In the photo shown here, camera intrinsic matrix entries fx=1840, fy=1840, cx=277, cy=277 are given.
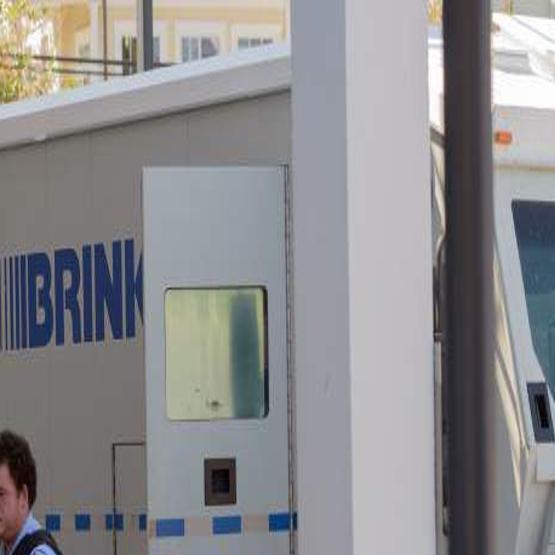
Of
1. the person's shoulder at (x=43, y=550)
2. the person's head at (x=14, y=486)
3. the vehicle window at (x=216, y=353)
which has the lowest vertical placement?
the person's shoulder at (x=43, y=550)

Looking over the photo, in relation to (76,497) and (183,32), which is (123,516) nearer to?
(76,497)

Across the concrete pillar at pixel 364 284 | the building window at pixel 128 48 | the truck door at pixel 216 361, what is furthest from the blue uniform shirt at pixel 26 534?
the building window at pixel 128 48

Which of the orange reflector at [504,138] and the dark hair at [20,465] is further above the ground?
the orange reflector at [504,138]

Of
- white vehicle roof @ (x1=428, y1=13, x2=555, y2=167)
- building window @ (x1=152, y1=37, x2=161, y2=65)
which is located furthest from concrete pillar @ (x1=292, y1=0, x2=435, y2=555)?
building window @ (x1=152, y1=37, x2=161, y2=65)

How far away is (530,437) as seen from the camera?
21.9 ft

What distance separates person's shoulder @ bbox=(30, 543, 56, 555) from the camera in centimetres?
580

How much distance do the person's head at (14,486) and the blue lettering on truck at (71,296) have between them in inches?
67.1

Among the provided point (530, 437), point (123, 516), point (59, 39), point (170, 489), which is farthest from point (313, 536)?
point (59, 39)

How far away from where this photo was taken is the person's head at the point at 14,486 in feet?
20.3

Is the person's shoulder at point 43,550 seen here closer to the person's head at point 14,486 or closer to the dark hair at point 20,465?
the person's head at point 14,486

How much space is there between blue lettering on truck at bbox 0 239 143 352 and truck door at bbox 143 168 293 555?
1.99 ft

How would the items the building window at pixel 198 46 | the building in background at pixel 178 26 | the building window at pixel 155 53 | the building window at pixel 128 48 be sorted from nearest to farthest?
1. the building window at pixel 155 53
2. the building window at pixel 128 48
3. the building in background at pixel 178 26
4. the building window at pixel 198 46

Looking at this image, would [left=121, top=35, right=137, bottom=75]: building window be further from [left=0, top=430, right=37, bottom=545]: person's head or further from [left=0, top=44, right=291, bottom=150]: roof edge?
[left=0, top=430, right=37, bottom=545]: person's head

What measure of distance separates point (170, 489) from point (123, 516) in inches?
30.1
